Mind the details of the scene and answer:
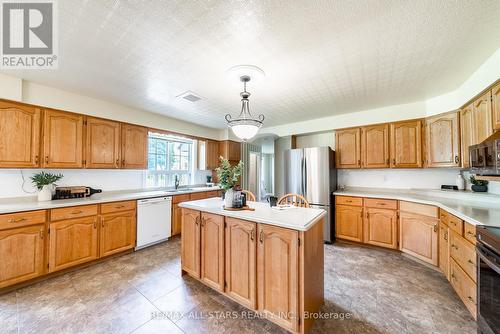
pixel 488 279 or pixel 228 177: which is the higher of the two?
pixel 228 177

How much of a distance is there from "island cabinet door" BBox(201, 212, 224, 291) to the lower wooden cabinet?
2769 millimetres

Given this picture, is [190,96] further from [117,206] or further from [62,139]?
[117,206]

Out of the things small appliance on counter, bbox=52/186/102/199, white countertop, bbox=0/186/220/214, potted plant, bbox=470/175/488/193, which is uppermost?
potted plant, bbox=470/175/488/193

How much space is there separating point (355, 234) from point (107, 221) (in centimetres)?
403

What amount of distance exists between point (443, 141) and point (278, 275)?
3.24 m

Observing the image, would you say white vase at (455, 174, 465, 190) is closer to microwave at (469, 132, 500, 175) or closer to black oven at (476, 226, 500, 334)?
microwave at (469, 132, 500, 175)

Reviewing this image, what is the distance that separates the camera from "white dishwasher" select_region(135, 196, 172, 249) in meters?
3.12

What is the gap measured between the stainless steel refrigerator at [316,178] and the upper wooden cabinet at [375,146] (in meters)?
0.57

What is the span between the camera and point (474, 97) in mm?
2188

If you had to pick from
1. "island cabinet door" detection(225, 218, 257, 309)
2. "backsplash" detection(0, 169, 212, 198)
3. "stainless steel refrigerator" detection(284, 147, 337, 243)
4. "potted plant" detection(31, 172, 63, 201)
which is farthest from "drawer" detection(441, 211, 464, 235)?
"potted plant" detection(31, 172, 63, 201)

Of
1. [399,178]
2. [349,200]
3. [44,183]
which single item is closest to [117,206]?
[44,183]

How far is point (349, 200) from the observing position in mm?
3361

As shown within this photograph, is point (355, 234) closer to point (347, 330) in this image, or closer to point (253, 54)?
point (347, 330)

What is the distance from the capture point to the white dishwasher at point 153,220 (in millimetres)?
3125
